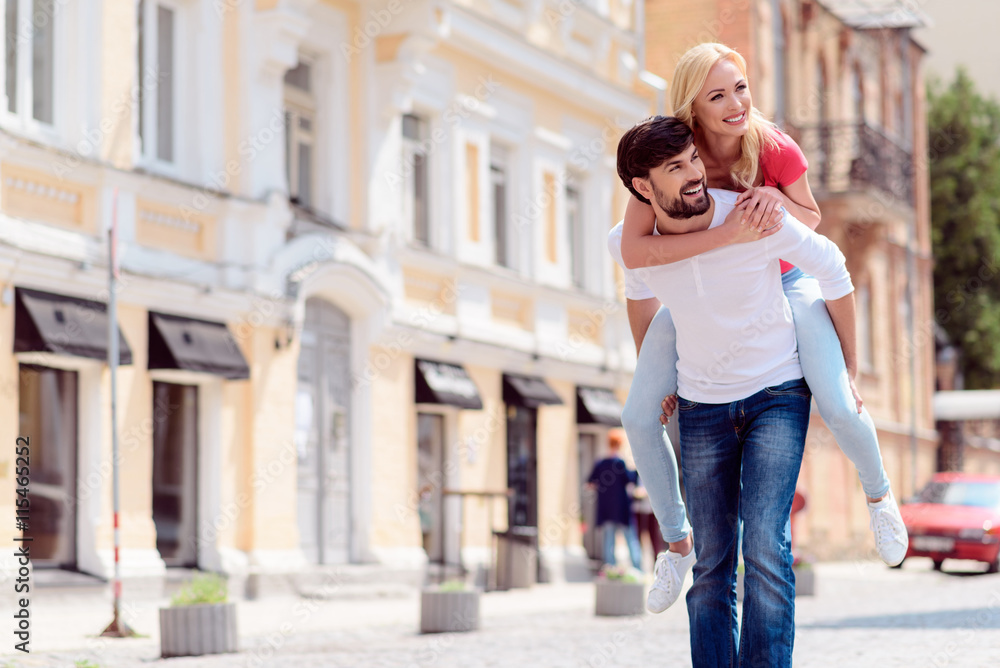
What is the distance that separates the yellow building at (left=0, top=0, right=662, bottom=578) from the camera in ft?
46.3

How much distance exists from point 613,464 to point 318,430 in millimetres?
3524

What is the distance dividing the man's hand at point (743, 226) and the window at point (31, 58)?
34.2 ft

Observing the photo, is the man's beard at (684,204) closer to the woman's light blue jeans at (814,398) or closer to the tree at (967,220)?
the woman's light blue jeans at (814,398)

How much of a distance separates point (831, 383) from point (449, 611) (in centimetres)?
786

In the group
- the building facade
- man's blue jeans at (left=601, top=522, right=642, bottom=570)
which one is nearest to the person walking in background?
man's blue jeans at (left=601, top=522, right=642, bottom=570)

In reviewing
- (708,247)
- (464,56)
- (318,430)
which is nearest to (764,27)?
(464,56)

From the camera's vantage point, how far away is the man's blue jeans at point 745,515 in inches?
185

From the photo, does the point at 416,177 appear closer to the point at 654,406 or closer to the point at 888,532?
the point at 654,406

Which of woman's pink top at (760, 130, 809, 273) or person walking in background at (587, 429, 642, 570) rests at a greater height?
woman's pink top at (760, 130, 809, 273)

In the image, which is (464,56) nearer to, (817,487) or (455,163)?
(455,163)

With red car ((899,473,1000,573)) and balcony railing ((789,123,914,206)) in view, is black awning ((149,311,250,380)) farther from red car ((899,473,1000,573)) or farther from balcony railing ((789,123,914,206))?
balcony railing ((789,123,914,206))

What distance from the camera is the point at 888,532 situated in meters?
4.83

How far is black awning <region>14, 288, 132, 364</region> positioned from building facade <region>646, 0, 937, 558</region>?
1619 cm

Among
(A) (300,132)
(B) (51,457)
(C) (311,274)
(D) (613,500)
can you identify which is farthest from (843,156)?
(B) (51,457)
